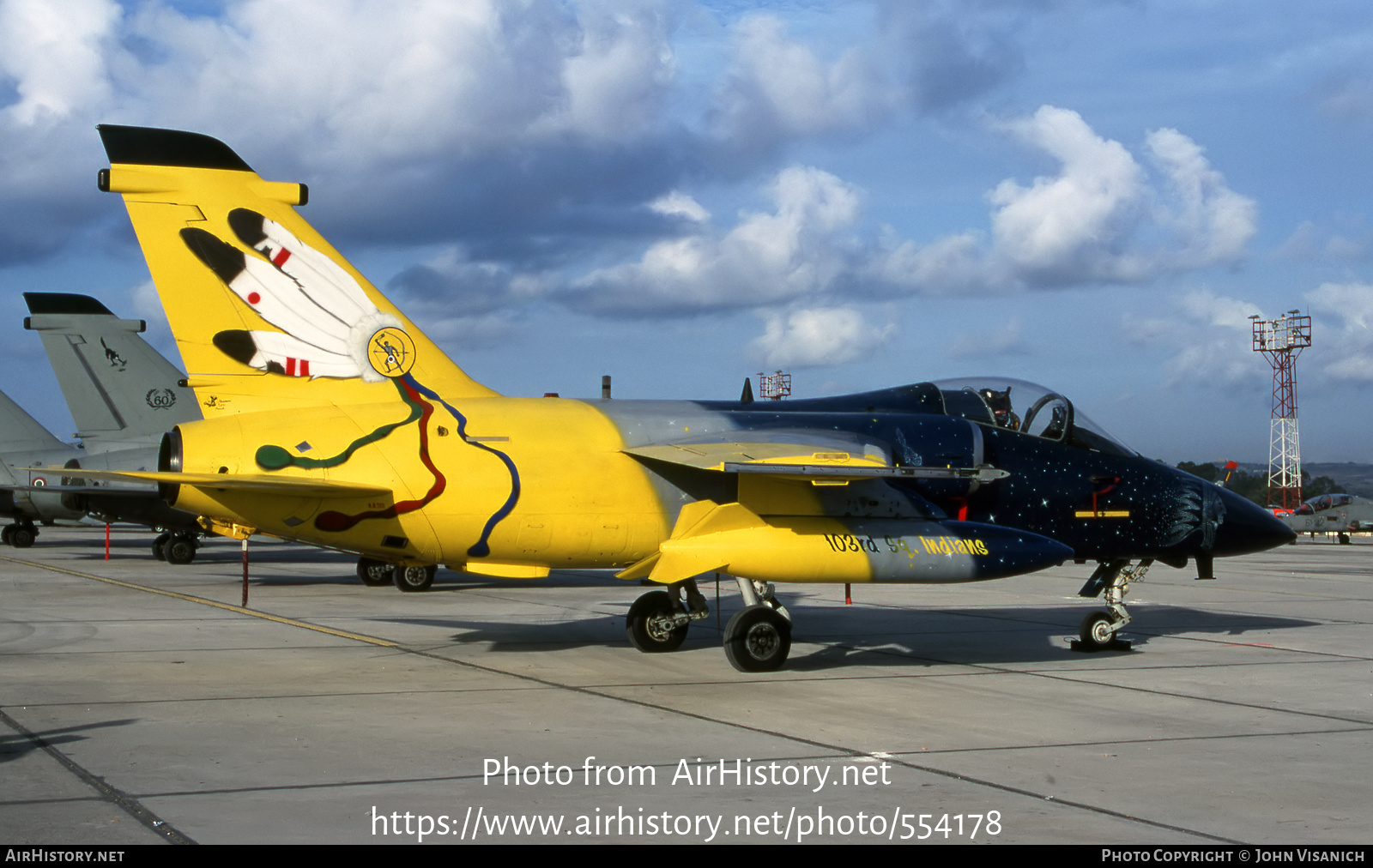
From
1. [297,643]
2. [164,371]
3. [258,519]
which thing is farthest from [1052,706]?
[164,371]

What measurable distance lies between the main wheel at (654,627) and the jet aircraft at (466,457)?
1.24 m

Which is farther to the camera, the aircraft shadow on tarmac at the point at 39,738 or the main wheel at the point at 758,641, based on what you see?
the main wheel at the point at 758,641

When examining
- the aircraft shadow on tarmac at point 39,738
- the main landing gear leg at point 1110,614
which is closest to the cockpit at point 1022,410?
the main landing gear leg at point 1110,614

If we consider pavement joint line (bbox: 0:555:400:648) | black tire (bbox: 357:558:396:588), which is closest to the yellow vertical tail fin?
pavement joint line (bbox: 0:555:400:648)

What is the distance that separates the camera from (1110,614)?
43.7ft

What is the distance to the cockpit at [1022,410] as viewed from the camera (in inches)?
508

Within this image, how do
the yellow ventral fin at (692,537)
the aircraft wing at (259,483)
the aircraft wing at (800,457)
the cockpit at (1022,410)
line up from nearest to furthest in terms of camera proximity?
the aircraft wing at (259,483)
the aircraft wing at (800,457)
the yellow ventral fin at (692,537)
the cockpit at (1022,410)

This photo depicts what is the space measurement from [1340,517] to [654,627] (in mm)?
48812

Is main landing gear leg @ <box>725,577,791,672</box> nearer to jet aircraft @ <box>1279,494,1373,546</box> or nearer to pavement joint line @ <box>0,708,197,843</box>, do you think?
pavement joint line @ <box>0,708,197,843</box>

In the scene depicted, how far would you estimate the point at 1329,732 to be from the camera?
29.2ft

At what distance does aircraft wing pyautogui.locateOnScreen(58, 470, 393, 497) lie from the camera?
10.2 meters

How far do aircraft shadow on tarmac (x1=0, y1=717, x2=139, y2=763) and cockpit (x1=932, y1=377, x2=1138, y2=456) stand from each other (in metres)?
8.43

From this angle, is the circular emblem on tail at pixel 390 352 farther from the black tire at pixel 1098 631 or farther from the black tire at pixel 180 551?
the black tire at pixel 180 551
